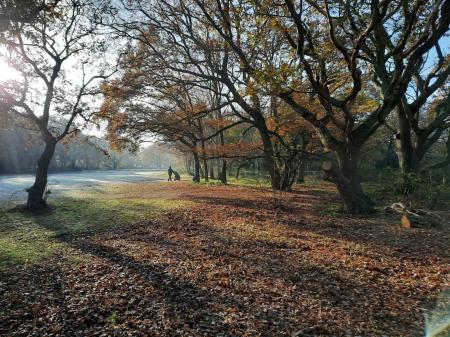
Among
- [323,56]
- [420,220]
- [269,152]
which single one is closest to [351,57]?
[323,56]

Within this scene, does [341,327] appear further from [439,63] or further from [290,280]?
[439,63]

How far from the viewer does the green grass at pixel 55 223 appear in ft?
22.8

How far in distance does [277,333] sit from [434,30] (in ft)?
30.0

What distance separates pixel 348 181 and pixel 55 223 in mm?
9973

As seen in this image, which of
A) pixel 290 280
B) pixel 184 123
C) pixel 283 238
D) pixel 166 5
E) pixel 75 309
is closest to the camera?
pixel 75 309

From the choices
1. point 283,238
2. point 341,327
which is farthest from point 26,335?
point 283,238

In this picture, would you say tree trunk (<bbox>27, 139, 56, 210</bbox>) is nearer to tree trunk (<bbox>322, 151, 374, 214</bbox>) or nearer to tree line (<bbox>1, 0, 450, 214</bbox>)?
tree line (<bbox>1, 0, 450, 214</bbox>)

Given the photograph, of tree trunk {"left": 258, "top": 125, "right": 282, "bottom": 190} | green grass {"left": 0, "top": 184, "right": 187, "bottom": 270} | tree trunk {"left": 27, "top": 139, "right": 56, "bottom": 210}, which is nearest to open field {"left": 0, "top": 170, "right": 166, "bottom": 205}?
tree trunk {"left": 27, "top": 139, "right": 56, "bottom": 210}

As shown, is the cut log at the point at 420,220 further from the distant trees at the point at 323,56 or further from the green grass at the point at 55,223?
the green grass at the point at 55,223

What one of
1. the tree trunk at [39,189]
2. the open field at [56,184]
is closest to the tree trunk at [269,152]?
the tree trunk at [39,189]

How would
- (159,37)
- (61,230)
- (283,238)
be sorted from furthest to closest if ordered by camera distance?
(159,37), (61,230), (283,238)

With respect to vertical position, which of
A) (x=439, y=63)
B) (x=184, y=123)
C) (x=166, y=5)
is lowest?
(x=184, y=123)

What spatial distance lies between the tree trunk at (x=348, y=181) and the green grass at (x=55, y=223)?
6.70m

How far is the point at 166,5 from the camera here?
45.2ft
